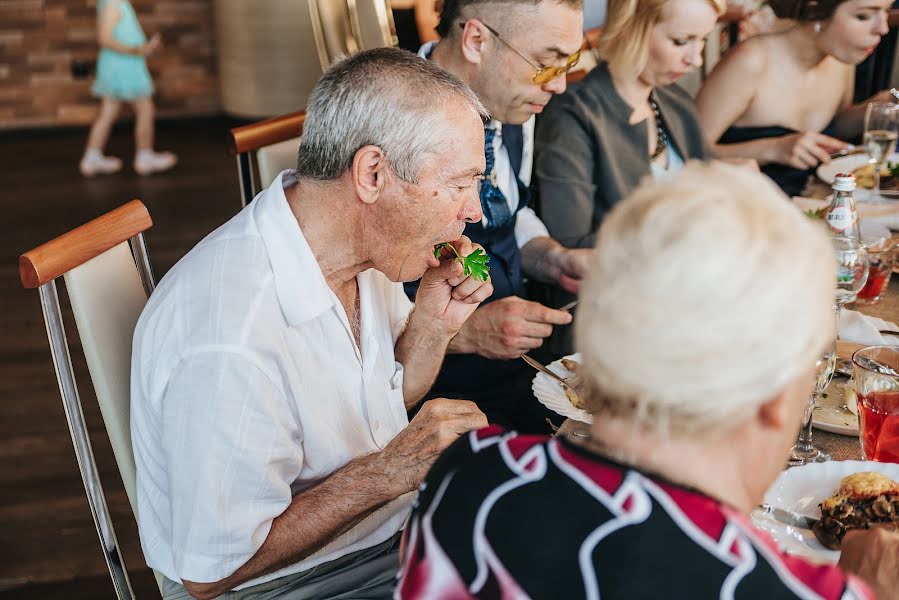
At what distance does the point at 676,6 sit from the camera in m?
2.65

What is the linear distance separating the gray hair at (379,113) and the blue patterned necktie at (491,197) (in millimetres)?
831

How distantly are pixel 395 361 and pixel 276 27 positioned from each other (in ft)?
19.5

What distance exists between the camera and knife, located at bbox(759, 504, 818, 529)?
1.23 meters

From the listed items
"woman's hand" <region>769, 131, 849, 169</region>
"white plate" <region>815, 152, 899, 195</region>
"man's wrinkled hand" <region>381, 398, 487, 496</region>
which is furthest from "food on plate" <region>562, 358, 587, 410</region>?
"woman's hand" <region>769, 131, 849, 169</region>

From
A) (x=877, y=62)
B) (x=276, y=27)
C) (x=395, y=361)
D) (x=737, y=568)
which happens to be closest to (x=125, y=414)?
(x=395, y=361)

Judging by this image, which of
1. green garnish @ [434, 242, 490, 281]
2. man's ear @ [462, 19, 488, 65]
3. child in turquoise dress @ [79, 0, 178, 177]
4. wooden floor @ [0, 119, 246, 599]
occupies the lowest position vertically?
wooden floor @ [0, 119, 246, 599]

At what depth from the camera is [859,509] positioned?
47.0 inches

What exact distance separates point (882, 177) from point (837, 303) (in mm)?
1260

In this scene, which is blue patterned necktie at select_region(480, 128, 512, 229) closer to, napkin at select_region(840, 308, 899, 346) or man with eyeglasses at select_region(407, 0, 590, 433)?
man with eyeglasses at select_region(407, 0, 590, 433)

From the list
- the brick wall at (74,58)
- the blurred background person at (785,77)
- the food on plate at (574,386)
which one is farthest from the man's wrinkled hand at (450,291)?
the brick wall at (74,58)

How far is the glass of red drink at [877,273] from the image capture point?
1978 millimetres

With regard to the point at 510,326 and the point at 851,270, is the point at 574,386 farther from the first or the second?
the point at 851,270

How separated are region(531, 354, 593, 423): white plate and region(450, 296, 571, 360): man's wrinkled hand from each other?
0.29m

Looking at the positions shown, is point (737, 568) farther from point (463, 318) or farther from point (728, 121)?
point (728, 121)
